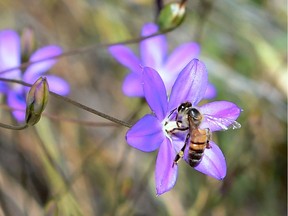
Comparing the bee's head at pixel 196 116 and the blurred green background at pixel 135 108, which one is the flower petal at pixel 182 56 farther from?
the bee's head at pixel 196 116

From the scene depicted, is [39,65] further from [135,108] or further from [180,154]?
[180,154]

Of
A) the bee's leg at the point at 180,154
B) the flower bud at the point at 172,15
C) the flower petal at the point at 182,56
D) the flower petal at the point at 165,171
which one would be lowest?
the flower petal at the point at 165,171

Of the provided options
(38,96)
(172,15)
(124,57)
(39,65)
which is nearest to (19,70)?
(39,65)

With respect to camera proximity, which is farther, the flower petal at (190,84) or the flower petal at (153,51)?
the flower petal at (153,51)

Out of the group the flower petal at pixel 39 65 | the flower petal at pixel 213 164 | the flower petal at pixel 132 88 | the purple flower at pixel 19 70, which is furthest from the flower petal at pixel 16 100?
the flower petal at pixel 213 164

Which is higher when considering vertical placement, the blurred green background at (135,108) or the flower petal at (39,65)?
the blurred green background at (135,108)

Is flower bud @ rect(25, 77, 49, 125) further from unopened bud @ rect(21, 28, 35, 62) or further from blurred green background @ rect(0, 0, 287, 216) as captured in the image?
blurred green background @ rect(0, 0, 287, 216)
